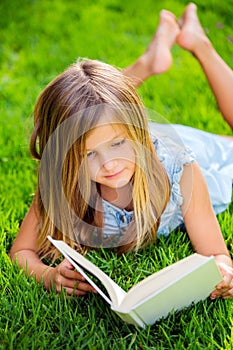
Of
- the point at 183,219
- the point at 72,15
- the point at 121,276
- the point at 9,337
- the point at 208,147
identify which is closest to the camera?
the point at 9,337

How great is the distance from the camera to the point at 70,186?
1816 mm

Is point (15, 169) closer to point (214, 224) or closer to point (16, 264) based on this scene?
point (16, 264)

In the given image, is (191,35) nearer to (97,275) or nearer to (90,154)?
(90,154)

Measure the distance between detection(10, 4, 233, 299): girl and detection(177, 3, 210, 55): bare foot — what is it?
42 cm

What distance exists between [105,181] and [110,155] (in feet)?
0.29

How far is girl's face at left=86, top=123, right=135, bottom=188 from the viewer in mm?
1682

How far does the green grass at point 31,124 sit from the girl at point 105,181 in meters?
0.05

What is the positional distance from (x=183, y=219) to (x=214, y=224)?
10 centimetres

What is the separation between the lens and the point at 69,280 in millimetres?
1731

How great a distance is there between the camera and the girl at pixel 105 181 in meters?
1.70

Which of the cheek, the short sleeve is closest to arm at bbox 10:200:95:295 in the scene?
the cheek

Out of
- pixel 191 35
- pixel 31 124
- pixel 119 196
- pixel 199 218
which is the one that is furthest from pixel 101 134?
pixel 191 35

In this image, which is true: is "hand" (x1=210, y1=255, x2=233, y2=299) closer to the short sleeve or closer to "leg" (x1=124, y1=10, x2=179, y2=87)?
the short sleeve

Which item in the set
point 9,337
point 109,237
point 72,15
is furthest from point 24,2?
point 9,337
